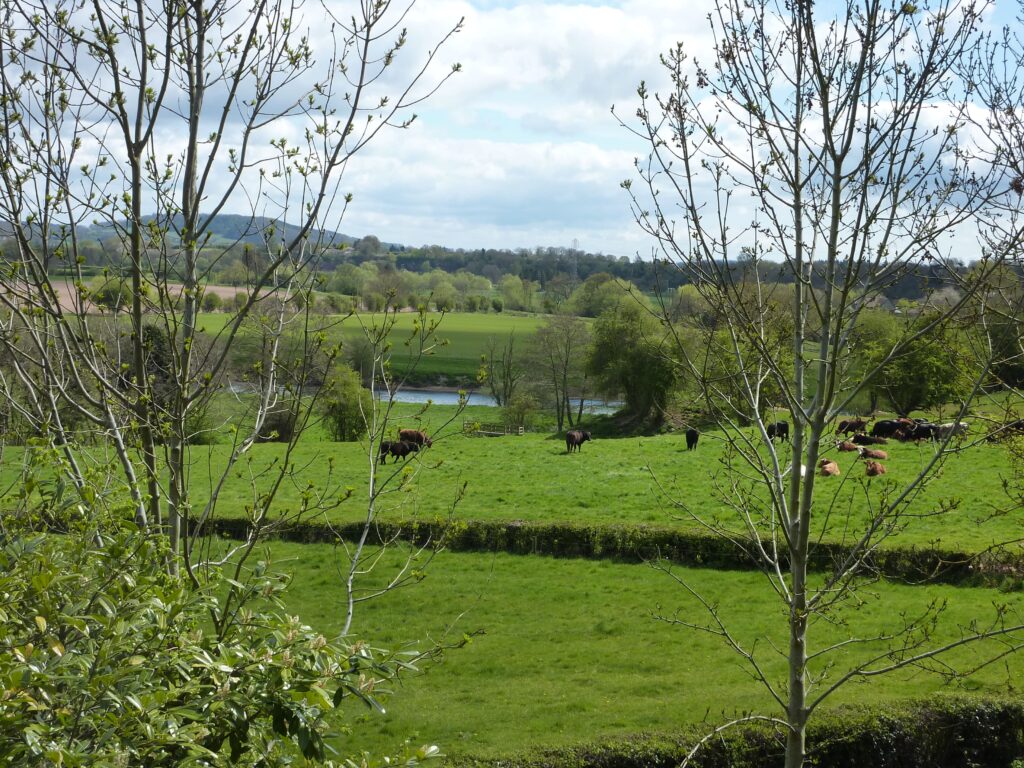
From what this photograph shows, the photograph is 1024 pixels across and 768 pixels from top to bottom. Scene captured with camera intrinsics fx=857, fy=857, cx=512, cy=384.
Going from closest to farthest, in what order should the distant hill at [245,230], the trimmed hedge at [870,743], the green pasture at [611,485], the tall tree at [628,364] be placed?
the distant hill at [245,230] → the trimmed hedge at [870,743] → the green pasture at [611,485] → the tall tree at [628,364]

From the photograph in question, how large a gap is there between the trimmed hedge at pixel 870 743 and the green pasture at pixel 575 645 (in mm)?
505

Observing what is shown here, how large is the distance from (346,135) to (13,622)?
104 inches

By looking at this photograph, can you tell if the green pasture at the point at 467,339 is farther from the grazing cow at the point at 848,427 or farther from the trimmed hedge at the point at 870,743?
the grazing cow at the point at 848,427

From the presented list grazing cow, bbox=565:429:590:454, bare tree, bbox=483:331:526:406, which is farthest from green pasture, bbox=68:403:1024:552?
bare tree, bbox=483:331:526:406

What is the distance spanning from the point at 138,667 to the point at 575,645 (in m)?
13.9

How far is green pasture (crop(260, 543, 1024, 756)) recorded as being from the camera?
464 inches

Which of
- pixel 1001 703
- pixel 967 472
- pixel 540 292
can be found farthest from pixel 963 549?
pixel 540 292

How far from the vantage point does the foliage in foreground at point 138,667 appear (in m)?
2.69

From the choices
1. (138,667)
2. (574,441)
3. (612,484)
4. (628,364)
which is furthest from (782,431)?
(628,364)

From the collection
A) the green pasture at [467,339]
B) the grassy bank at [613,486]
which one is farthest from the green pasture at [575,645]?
the green pasture at [467,339]

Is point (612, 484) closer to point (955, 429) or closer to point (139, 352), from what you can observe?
point (955, 429)

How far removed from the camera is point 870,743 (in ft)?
33.7

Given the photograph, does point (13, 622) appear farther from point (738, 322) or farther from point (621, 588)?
point (621, 588)

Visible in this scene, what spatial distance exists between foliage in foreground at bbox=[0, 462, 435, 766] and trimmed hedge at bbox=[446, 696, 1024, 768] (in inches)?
262
